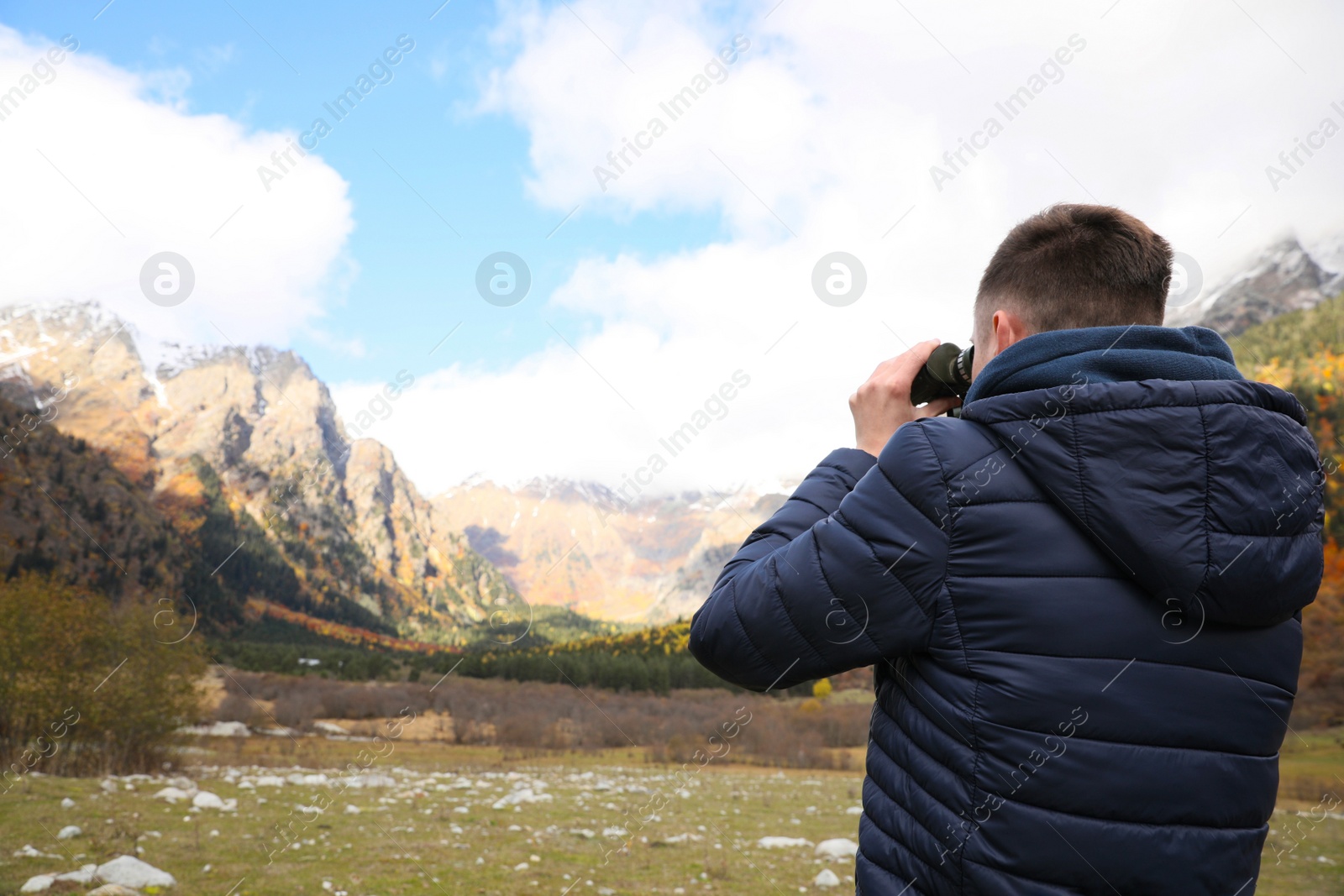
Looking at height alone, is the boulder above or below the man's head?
below

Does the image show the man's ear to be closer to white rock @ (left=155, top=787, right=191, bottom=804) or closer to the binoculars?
the binoculars

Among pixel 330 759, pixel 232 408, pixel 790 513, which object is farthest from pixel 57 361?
pixel 790 513

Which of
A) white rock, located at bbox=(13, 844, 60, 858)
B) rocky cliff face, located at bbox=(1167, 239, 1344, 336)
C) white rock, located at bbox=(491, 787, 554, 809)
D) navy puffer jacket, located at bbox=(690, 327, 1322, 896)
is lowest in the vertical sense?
white rock, located at bbox=(491, 787, 554, 809)

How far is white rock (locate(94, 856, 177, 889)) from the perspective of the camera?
6.20 meters

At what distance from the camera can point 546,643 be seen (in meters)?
61.2

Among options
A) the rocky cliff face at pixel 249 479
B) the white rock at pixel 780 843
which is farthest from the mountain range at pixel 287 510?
the white rock at pixel 780 843

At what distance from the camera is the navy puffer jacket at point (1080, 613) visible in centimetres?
97

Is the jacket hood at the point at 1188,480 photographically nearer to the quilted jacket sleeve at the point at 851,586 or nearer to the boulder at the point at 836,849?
the quilted jacket sleeve at the point at 851,586

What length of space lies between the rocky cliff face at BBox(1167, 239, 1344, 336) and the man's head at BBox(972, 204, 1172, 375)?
61.9m

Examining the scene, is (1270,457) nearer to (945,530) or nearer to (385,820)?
(945,530)

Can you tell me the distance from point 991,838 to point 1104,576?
0.38 m

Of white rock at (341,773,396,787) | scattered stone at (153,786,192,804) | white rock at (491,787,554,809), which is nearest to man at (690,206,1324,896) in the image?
white rock at (491,787,554,809)

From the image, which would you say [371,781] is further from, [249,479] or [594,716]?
[249,479]

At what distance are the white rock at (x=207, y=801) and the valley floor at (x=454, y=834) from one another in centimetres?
5
